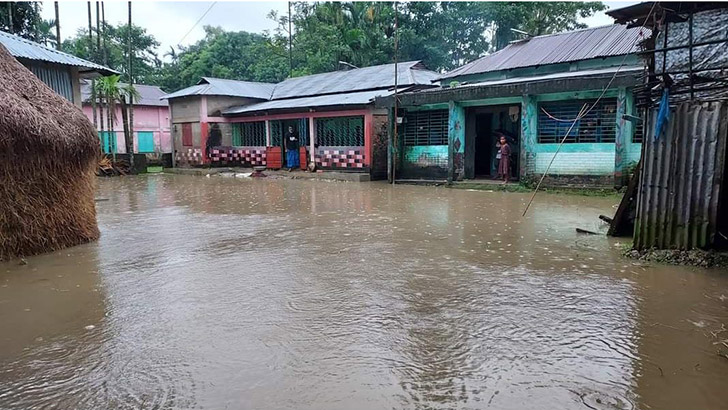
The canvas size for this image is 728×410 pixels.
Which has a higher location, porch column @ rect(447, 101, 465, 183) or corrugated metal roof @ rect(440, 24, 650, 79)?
corrugated metal roof @ rect(440, 24, 650, 79)

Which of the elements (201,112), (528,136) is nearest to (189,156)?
(201,112)

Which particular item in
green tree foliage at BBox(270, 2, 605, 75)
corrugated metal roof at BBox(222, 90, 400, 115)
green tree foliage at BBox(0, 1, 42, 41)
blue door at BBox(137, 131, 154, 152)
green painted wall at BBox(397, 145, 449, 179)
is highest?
green tree foliage at BBox(270, 2, 605, 75)

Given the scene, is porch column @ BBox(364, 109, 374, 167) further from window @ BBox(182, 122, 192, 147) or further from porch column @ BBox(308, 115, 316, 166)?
window @ BBox(182, 122, 192, 147)

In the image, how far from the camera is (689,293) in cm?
499

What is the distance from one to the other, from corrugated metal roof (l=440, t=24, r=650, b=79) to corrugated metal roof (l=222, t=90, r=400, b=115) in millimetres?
2997

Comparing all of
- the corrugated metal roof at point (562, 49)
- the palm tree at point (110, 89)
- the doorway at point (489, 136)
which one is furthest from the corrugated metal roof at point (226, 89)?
the doorway at point (489, 136)

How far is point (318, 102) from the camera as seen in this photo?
21109 mm

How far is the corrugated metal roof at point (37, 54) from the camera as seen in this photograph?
40.3 ft

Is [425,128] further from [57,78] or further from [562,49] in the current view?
[57,78]

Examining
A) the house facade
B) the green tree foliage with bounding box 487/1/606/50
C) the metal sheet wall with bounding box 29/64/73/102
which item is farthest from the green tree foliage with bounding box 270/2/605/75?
the metal sheet wall with bounding box 29/64/73/102

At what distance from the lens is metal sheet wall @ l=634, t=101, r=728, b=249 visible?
19.6 feet

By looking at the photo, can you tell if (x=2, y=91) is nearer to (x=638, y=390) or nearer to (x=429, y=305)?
(x=429, y=305)

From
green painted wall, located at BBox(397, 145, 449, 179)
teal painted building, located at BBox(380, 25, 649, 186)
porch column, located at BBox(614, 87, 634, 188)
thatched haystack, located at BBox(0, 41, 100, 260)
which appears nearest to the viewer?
thatched haystack, located at BBox(0, 41, 100, 260)

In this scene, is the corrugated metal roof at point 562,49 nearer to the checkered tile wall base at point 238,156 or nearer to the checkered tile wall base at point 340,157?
the checkered tile wall base at point 340,157
